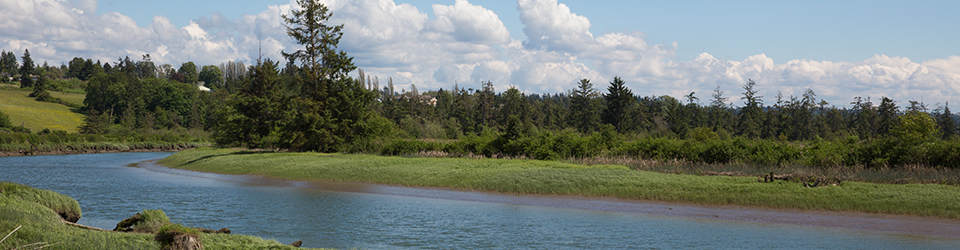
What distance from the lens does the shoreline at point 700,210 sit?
51.6ft

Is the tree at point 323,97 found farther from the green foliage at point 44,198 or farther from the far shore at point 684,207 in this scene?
the green foliage at point 44,198

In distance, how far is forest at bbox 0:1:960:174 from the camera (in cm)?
2778

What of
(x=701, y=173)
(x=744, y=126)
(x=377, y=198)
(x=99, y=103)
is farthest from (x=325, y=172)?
(x=99, y=103)

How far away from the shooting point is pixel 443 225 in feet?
51.7

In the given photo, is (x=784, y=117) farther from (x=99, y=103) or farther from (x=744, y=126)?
(x=99, y=103)

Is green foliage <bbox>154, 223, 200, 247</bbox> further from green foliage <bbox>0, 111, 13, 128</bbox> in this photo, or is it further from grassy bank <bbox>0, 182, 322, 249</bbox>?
green foliage <bbox>0, 111, 13, 128</bbox>

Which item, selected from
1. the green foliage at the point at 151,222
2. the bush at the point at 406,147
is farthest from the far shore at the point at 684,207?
the bush at the point at 406,147

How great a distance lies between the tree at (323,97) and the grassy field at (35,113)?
82.3 metres

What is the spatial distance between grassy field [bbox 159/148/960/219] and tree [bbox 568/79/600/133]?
75.6 metres

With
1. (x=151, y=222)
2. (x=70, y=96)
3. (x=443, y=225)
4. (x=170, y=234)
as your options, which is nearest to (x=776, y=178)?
(x=443, y=225)

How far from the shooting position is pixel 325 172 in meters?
32.4

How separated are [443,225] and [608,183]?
392 inches

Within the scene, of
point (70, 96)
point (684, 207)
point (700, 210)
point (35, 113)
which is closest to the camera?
point (700, 210)

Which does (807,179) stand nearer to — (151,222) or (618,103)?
(151,222)
